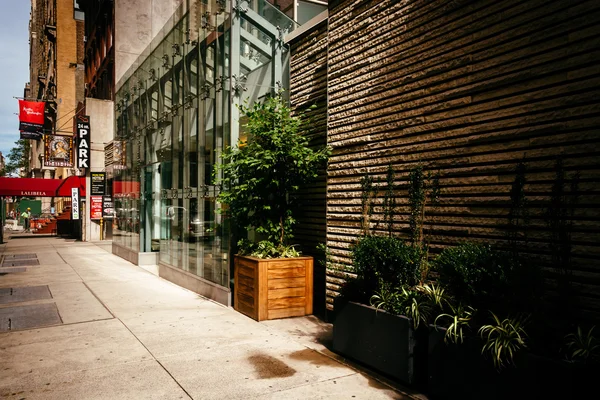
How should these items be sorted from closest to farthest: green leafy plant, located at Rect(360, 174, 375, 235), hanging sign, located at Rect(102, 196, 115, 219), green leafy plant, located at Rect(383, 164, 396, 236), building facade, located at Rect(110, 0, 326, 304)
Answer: green leafy plant, located at Rect(383, 164, 396, 236), green leafy plant, located at Rect(360, 174, 375, 235), building facade, located at Rect(110, 0, 326, 304), hanging sign, located at Rect(102, 196, 115, 219)

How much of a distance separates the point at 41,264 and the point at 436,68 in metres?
14.9

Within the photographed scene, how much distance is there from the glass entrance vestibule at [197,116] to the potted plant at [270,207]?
2.69ft

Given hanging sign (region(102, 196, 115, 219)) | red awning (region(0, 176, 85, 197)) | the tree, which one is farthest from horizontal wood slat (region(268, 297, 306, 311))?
the tree

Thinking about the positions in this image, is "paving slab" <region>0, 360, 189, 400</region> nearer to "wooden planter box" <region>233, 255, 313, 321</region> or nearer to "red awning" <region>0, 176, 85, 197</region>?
"wooden planter box" <region>233, 255, 313, 321</region>

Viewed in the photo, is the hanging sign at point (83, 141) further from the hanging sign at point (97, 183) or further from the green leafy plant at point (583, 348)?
the green leafy plant at point (583, 348)

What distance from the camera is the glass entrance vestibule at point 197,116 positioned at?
9094 millimetres

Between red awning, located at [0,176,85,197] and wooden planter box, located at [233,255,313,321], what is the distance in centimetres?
2290

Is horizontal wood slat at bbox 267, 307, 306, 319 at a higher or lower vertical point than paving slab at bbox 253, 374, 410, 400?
higher

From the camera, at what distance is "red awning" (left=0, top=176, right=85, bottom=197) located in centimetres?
2591

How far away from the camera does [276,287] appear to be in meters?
7.36

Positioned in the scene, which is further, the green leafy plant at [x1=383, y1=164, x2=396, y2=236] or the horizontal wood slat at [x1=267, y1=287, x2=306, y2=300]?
the horizontal wood slat at [x1=267, y1=287, x2=306, y2=300]

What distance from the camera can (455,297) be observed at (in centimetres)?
425

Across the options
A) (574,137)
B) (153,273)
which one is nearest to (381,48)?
(574,137)

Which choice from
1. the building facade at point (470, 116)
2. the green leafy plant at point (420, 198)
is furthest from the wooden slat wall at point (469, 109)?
the green leafy plant at point (420, 198)
